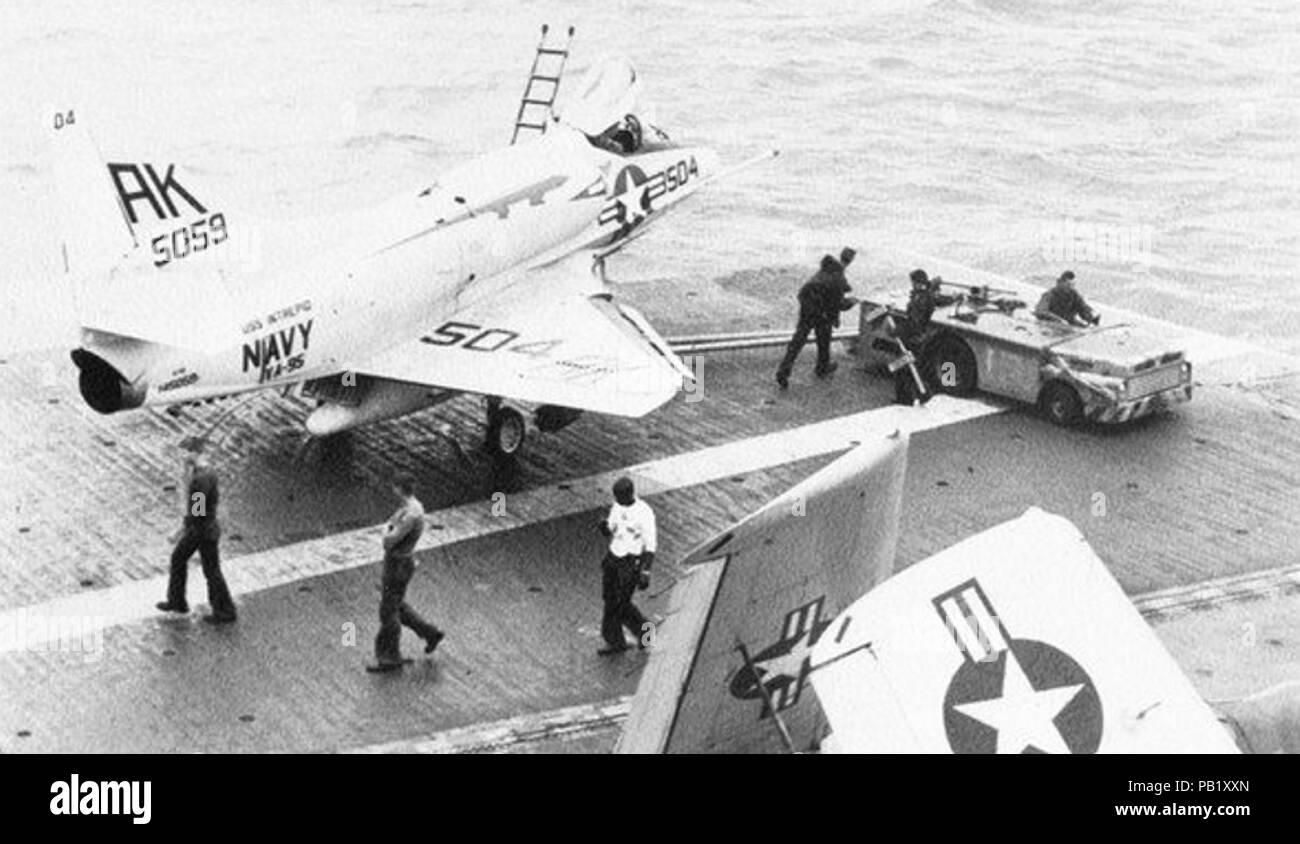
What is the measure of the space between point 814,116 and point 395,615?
105 feet

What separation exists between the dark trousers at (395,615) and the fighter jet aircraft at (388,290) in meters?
3.29

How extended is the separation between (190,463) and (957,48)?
39165mm

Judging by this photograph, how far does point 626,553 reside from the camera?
16422 millimetres

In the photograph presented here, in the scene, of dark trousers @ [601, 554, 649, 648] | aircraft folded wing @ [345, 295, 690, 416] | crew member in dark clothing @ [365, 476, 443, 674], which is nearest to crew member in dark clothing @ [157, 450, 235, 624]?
crew member in dark clothing @ [365, 476, 443, 674]

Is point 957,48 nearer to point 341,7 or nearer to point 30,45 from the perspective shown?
point 341,7

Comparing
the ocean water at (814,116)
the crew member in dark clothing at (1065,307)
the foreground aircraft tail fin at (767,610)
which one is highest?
the foreground aircraft tail fin at (767,610)

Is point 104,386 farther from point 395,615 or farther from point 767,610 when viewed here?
point 767,610

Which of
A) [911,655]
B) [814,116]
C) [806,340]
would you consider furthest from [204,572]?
[814,116]

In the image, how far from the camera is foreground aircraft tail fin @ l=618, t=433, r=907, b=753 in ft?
33.1

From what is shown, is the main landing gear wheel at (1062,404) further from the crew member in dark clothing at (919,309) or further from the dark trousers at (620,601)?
the dark trousers at (620,601)

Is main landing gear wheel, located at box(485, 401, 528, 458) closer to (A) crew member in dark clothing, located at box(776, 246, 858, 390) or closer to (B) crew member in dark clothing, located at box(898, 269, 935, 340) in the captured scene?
(A) crew member in dark clothing, located at box(776, 246, 858, 390)

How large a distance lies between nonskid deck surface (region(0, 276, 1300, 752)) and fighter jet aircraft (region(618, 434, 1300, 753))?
533 centimetres

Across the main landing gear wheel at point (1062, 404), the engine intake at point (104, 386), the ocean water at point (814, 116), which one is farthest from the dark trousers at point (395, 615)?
the ocean water at point (814, 116)

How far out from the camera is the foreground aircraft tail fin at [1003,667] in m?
9.93
